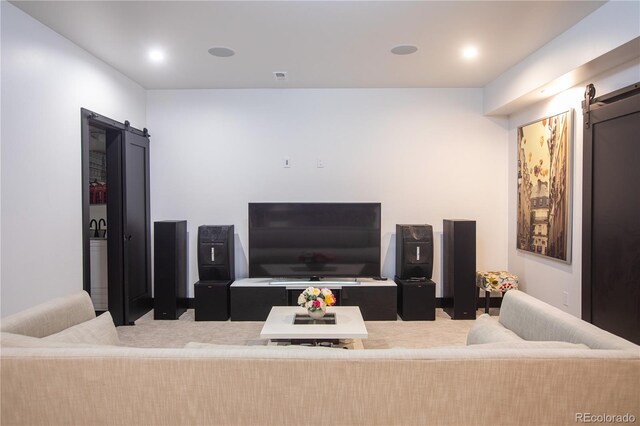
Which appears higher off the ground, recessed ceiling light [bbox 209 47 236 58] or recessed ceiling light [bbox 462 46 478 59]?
recessed ceiling light [bbox 462 46 478 59]

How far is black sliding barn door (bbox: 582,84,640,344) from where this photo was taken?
2904 mm

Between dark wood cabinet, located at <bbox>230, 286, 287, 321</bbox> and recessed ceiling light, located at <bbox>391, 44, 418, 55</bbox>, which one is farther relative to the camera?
dark wood cabinet, located at <bbox>230, 286, 287, 321</bbox>

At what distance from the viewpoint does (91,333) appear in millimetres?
1848

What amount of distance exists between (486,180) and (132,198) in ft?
14.3

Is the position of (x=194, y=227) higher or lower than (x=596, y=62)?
lower

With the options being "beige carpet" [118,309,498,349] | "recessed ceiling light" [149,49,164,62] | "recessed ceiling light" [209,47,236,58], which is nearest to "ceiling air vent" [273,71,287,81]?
"recessed ceiling light" [209,47,236,58]

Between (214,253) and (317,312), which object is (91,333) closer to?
(317,312)

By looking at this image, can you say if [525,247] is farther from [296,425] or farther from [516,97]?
[296,425]

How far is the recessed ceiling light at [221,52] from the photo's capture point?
3599 mm

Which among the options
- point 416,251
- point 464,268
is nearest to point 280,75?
point 416,251

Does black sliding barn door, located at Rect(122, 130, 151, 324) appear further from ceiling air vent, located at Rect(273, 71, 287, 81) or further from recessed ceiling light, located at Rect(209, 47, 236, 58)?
ceiling air vent, located at Rect(273, 71, 287, 81)

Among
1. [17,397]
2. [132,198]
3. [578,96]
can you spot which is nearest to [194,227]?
[132,198]

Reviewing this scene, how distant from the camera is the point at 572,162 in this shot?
367cm

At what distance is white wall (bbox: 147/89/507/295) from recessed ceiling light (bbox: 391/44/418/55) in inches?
49.5
